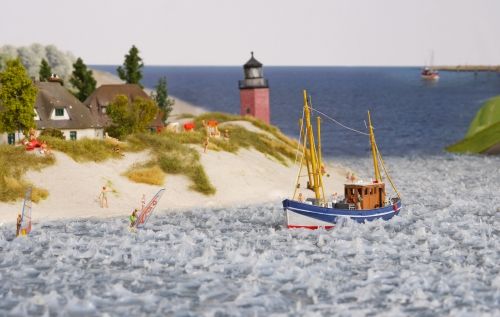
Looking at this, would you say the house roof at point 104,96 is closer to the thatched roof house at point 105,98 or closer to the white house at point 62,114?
the thatched roof house at point 105,98

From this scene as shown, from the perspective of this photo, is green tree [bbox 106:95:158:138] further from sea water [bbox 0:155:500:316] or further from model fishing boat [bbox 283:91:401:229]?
model fishing boat [bbox 283:91:401:229]

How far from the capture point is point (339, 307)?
2730 cm

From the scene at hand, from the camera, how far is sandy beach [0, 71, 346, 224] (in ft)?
156

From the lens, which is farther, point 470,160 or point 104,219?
point 470,160

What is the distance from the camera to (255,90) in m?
86.6

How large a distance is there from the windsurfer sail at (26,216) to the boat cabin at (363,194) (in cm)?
1803

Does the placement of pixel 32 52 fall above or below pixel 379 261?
above

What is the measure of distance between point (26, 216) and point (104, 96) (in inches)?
1365

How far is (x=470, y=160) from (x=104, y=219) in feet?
166

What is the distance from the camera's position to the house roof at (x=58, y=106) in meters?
66.7

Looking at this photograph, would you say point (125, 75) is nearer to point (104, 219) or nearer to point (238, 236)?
point (104, 219)

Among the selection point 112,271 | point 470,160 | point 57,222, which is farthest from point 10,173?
point 470,160

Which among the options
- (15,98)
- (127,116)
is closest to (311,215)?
(127,116)

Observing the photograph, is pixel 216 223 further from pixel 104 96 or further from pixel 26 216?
pixel 104 96
